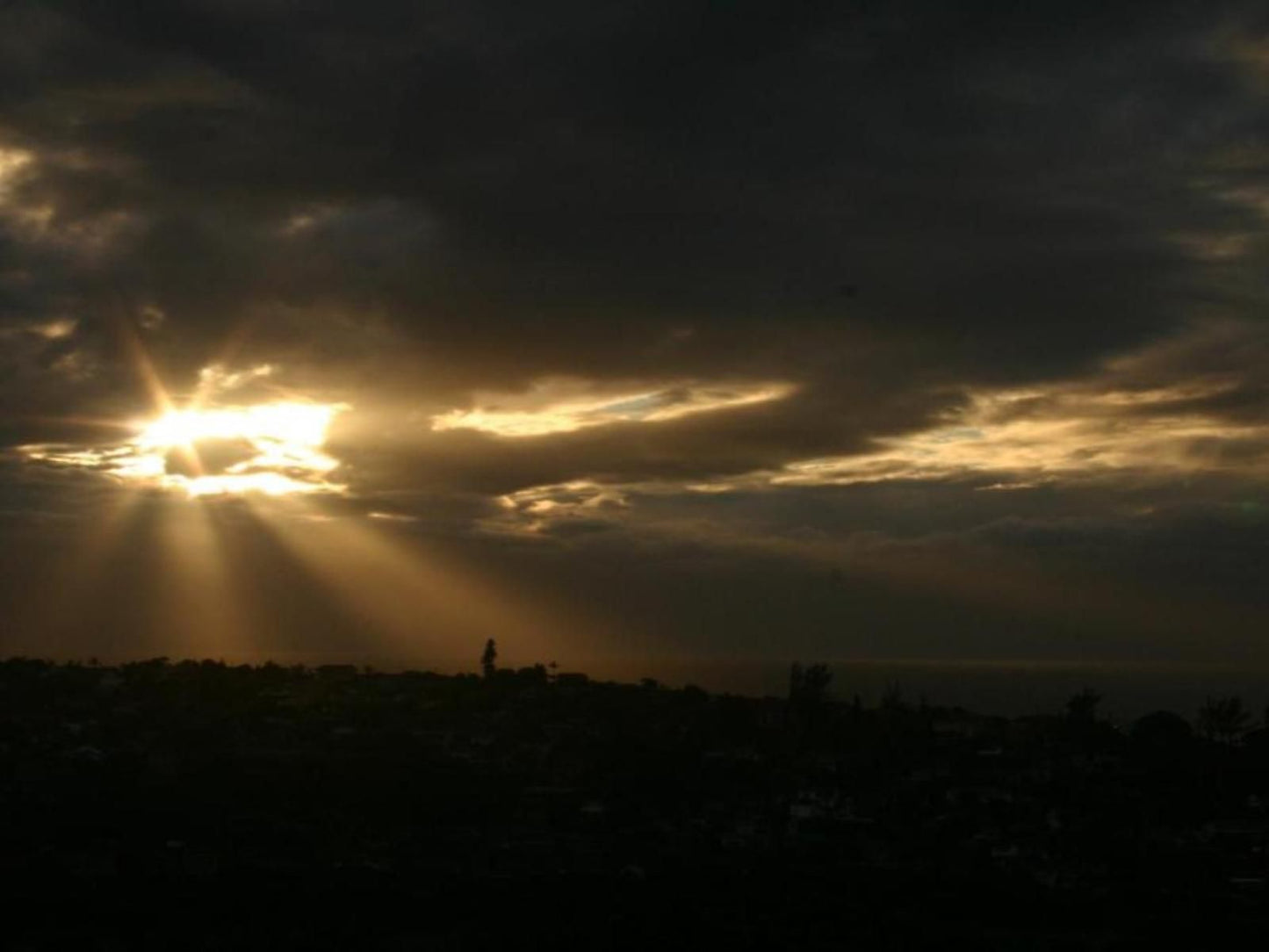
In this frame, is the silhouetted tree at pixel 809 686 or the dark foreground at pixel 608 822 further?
the silhouetted tree at pixel 809 686

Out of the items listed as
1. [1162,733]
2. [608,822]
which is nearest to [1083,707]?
[1162,733]

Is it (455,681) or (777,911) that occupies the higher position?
(455,681)

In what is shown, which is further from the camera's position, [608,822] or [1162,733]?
[1162,733]

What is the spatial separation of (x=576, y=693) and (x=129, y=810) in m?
25.0

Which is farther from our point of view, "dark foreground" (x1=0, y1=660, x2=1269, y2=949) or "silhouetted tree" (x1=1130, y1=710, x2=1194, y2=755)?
"silhouetted tree" (x1=1130, y1=710, x2=1194, y2=755)

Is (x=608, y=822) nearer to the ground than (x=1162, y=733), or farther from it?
nearer to the ground

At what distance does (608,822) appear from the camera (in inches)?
1532

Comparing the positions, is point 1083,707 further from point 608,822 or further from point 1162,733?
point 608,822

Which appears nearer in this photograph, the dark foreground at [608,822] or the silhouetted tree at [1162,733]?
the dark foreground at [608,822]

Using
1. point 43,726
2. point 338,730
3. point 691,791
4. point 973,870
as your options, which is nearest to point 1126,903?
point 973,870

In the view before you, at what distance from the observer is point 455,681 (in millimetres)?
65500

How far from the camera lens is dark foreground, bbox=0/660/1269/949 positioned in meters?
29.2

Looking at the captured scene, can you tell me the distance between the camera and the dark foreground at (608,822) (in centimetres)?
2916

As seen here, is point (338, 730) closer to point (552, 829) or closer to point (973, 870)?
point (552, 829)
